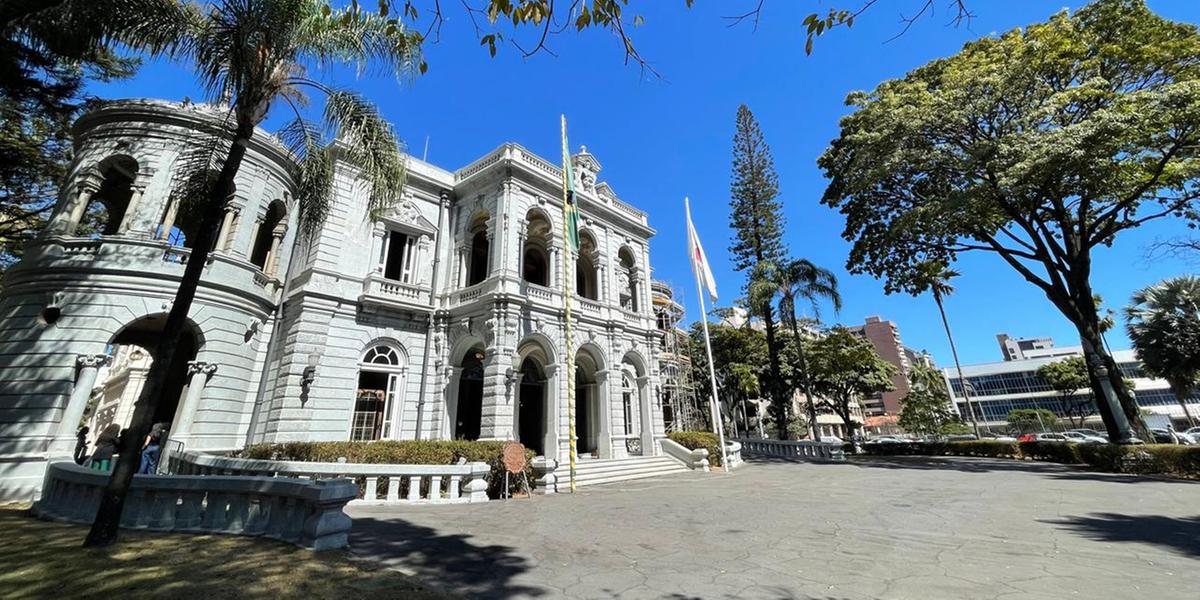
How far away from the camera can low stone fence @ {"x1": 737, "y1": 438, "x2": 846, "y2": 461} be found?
21.4 meters

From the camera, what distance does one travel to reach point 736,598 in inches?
160

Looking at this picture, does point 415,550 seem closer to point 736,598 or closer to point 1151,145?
point 736,598

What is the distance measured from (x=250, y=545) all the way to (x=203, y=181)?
26.7ft

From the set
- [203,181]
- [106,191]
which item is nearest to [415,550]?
[203,181]

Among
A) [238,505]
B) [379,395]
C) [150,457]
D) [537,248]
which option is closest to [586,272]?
[537,248]

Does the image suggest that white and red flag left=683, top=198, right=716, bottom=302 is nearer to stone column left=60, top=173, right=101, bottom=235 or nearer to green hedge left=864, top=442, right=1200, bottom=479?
green hedge left=864, top=442, right=1200, bottom=479

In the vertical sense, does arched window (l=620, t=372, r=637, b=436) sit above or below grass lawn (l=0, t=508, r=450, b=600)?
above

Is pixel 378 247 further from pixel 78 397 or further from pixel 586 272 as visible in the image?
pixel 586 272

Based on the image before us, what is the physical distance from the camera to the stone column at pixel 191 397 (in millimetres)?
11719

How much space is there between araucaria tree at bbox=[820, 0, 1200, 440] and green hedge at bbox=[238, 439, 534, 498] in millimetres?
16349

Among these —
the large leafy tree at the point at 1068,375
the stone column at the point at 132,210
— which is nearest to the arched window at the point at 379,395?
the stone column at the point at 132,210

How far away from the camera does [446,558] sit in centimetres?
539

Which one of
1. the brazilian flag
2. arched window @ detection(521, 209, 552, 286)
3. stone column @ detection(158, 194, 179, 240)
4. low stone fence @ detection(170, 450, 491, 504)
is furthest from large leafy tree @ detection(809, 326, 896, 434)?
stone column @ detection(158, 194, 179, 240)

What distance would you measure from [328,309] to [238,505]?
9.82 meters
